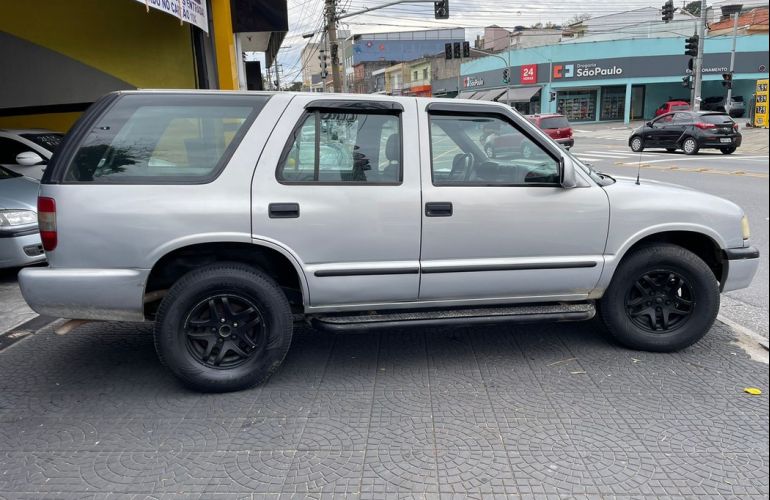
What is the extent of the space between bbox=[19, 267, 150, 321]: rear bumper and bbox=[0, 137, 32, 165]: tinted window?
19.6 ft

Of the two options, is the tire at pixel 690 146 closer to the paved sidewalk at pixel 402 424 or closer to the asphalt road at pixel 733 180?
the asphalt road at pixel 733 180

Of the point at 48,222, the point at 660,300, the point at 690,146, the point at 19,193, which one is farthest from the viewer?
the point at 690,146

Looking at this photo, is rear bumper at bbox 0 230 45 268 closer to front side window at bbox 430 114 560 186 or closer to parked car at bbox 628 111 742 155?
front side window at bbox 430 114 560 186

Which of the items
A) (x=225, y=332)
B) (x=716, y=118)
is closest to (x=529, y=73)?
(x=716, y=118)

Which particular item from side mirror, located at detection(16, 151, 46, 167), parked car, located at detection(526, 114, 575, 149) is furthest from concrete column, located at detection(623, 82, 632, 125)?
side mirror, located at detection(16, 151, 46, 167)

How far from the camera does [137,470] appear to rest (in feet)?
9.49

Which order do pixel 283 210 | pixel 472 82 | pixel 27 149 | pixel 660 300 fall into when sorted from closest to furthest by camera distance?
1. pixel 283 210
2. pixel 660 300
3. pixel 27 149
4. pixel 472 82

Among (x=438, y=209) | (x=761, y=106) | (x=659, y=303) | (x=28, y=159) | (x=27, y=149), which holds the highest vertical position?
(x=761, y=106)

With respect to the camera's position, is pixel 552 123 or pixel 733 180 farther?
pixel 552 123

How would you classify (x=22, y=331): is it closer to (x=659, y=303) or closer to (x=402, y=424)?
(x=402, y=424)

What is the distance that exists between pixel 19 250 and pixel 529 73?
5089cm

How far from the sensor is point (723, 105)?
42.6m

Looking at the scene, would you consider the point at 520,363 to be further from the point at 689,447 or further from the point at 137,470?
the point at 137,470

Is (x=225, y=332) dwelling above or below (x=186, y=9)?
below
